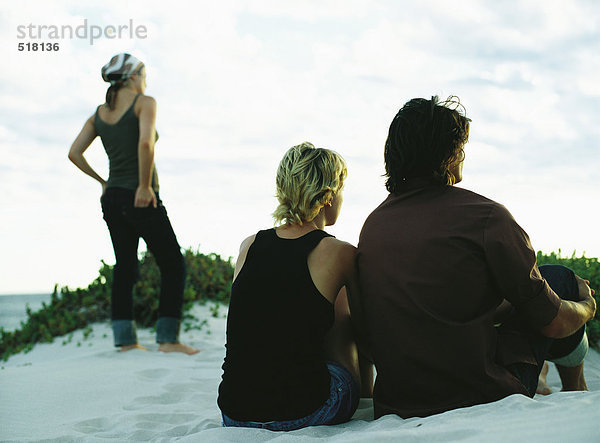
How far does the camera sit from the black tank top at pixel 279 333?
2.70 metres

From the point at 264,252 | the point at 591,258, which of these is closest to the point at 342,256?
the point at 264,252

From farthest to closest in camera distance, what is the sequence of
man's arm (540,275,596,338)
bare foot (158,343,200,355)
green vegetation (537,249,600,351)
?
bare foot (158,343,200,355) → green vegetation (537,249,600,351) → man's arm (540,275,596,338)

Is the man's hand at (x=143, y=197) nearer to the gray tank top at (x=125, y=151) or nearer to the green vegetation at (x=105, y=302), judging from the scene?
the gray tank top at (x=125, y=151)

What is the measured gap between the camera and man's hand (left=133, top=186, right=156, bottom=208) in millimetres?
5719

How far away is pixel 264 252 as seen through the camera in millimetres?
2799

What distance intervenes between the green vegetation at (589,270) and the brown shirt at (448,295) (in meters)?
3.33

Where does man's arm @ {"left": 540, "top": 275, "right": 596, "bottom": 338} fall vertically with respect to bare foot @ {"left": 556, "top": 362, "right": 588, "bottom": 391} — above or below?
above

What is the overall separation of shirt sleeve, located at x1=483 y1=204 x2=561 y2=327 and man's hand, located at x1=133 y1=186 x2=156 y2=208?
3.98 meters

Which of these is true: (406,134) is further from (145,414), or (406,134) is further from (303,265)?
(145,414)

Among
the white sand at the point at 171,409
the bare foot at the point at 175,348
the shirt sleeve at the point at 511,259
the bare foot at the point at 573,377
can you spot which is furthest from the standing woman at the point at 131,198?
the shirt sleeve at the point at 511,259

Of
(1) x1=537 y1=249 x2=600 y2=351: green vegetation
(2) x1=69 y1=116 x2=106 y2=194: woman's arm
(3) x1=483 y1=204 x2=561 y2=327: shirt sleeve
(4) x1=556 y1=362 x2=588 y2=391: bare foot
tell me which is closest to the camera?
(3) x1=483 y1=204 x2=561 y2=327: shirt sleeve

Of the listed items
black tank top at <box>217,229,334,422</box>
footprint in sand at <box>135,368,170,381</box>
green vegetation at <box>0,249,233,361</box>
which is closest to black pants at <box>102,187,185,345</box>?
footprint in sand at <box>135,368,170,381</box>

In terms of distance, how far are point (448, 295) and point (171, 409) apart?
84.0 inches

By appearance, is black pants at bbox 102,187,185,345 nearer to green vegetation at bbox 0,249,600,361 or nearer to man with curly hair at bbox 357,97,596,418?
green vegetation at bbox 0,249,600,361
